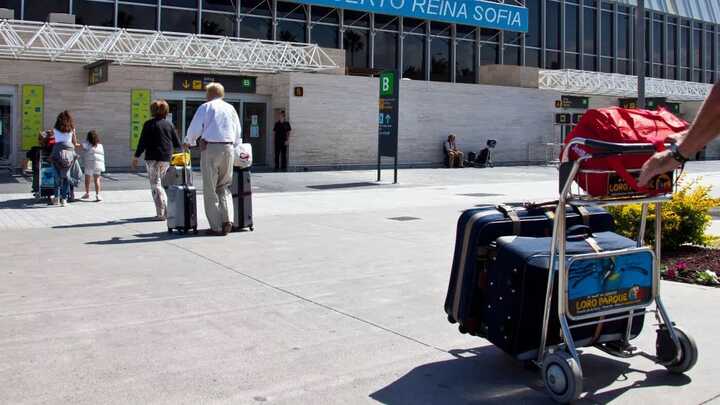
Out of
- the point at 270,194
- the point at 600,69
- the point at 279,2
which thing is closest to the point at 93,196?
the point at 270,194

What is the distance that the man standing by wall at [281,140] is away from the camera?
24.2 meters

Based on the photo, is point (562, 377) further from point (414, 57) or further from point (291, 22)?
point (414, 57)

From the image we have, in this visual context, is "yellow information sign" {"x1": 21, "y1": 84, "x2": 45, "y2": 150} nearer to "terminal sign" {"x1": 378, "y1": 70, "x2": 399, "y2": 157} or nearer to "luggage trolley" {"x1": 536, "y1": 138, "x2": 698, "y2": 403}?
"terminal sign" {"x1": 378, "y1": 70, "x2": 399, "y2": 157}

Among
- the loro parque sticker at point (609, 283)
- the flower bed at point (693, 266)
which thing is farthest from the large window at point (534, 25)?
the loro parque sticker at point (609, 283)

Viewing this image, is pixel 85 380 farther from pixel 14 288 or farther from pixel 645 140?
pixel 645 140

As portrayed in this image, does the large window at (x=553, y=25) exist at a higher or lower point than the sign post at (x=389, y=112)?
higher

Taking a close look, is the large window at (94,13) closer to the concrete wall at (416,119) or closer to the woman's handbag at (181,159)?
the concrete wall at (416,119)

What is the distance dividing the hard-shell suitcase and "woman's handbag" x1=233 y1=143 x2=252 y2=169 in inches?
28.8

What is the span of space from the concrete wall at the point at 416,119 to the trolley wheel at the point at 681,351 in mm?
21146

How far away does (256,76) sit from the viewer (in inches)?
983

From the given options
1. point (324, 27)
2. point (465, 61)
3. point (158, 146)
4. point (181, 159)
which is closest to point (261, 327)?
point (181, 159)

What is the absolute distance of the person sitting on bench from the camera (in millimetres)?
28219

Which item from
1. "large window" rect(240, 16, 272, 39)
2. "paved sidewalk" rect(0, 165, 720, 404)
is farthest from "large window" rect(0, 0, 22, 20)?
"paved sidewalk" rect(0, 165, 720, 404)

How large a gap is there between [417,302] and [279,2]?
23952mm
